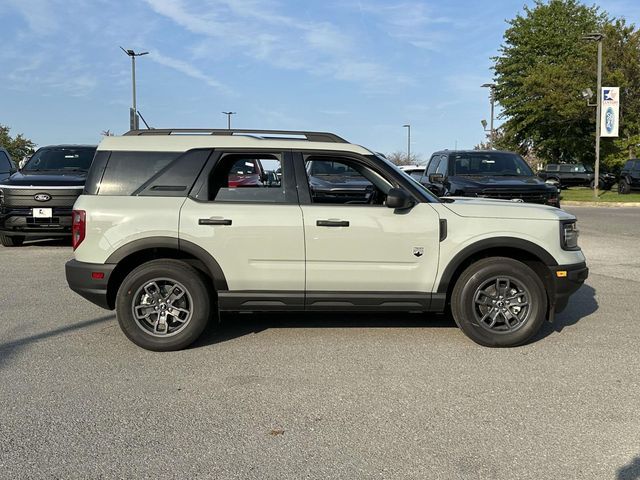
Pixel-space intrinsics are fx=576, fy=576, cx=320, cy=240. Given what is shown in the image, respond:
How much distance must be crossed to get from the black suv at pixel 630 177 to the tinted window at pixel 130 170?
90.0 ft

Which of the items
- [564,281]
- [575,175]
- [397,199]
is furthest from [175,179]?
[575,175]

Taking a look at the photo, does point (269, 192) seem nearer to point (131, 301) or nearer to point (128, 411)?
point (131, 301)

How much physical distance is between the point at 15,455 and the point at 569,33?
4592 cm

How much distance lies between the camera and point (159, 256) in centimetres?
504

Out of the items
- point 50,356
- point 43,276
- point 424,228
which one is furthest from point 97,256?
point 43,276

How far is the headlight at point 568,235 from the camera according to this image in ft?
16.5

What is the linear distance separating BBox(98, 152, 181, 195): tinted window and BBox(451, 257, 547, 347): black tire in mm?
2755

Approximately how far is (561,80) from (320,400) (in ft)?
119

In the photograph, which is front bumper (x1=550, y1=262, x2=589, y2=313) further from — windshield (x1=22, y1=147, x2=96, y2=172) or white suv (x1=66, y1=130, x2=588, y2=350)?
windshield (x1=22, y1=147, x2=96, y2=172)

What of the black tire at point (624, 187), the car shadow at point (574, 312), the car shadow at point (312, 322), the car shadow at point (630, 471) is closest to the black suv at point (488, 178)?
the car shadow at point (574, 312)

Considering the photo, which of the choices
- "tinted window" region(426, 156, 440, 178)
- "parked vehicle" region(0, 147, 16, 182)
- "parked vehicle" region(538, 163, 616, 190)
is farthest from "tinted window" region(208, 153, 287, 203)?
"parked vehicle" region(538, 163, 616, 190)

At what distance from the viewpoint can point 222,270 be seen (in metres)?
4.87

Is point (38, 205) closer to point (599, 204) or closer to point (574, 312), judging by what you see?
point (574, 312)

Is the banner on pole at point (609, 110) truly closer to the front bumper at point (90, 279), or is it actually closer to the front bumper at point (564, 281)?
the front bumper at point (564, 281)
